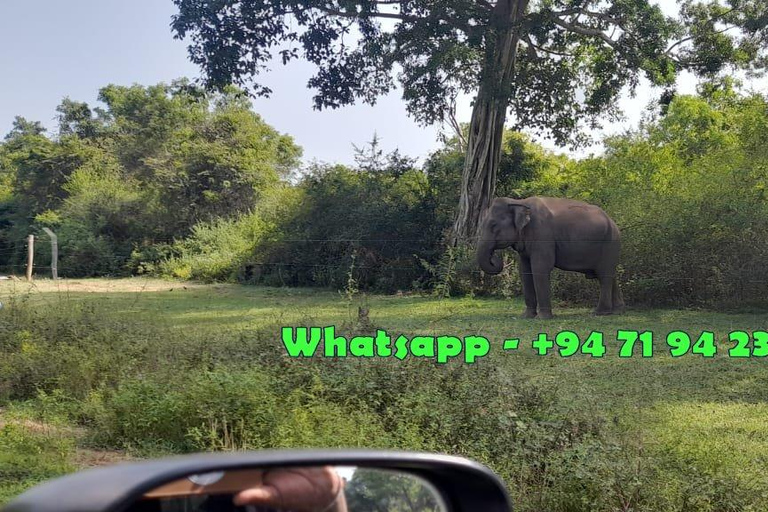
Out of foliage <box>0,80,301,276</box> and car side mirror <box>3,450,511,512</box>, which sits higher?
foliage <box>0,80,301,276</box>

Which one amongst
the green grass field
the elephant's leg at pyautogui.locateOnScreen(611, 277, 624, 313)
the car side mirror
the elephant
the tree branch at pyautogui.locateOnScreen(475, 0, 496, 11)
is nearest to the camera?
the car side mirror

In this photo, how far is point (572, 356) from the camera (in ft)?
26.0

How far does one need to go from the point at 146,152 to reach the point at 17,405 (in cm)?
2799

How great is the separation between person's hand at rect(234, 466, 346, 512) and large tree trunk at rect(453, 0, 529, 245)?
1379cm

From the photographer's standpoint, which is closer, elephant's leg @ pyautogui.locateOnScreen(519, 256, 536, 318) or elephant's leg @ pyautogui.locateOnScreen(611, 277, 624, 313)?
elephant's leg @ pyautogui.locateOnScreen(519, 256, 536, 318)

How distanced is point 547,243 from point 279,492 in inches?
405

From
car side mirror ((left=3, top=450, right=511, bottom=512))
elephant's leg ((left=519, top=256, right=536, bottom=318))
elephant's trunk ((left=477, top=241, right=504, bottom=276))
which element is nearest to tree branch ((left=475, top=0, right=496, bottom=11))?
elephant's trunk ((left=477, top=241, right=504, bottom=276))

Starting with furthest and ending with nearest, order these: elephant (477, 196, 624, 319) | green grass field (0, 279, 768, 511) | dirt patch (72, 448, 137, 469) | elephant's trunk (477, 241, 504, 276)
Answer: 1. elephant's trunk (477, 241, 504, 276)
2. elephant (477, 196, 624, 319)
3. dirt patch (72, 448, 137, 469)
4. green grass field (0, 279, 768, 511)

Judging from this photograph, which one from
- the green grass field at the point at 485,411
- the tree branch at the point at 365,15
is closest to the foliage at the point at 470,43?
the tree branch at the point at 365,15

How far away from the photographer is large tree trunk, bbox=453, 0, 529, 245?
14559mm

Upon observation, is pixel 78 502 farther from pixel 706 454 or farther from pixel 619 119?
pixel 619 119

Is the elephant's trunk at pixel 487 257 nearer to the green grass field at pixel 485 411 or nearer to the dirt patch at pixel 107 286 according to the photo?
the green grass field at pixel 485 411

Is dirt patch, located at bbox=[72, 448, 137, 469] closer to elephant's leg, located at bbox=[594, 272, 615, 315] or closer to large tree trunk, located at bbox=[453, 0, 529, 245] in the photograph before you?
elephant's leg, located at bbox=[594, 272, 615, 315]

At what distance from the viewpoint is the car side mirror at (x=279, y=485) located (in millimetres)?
1042
